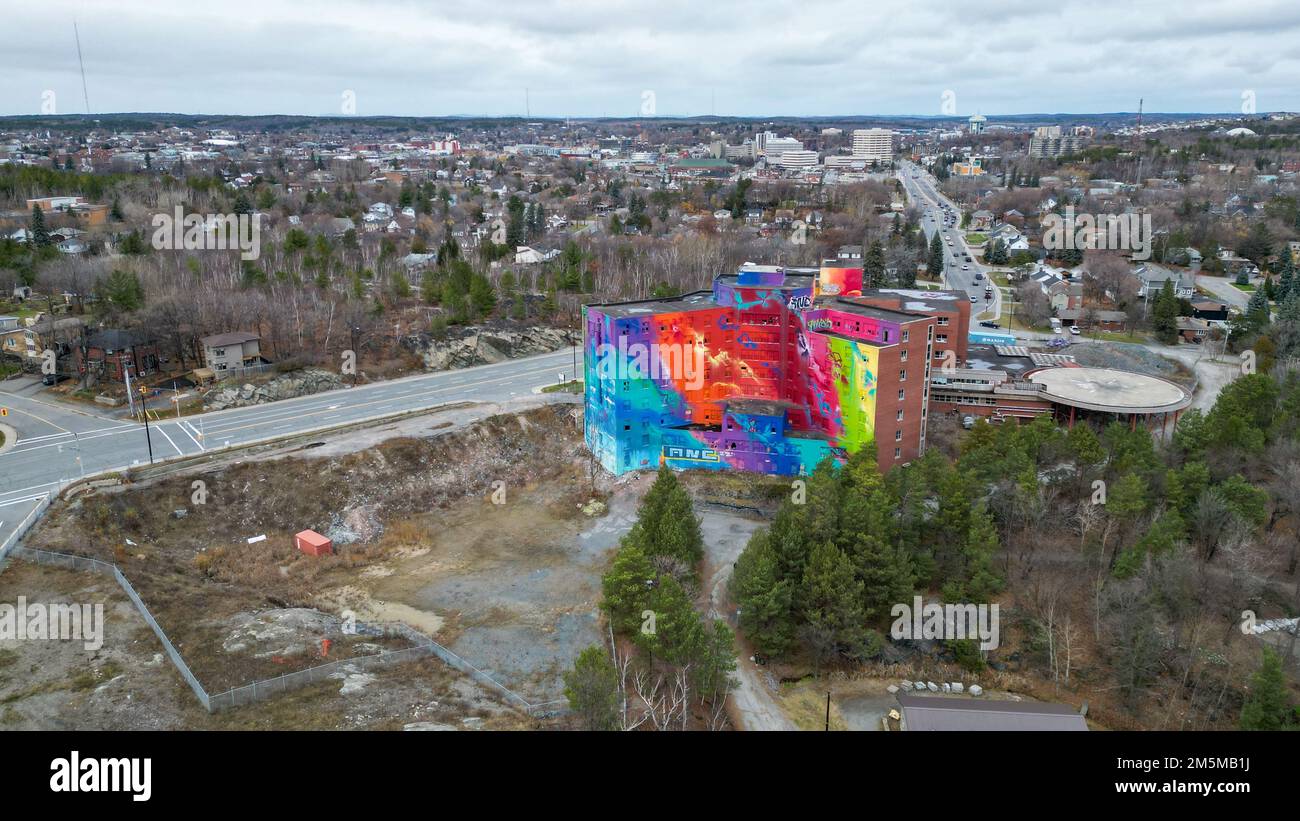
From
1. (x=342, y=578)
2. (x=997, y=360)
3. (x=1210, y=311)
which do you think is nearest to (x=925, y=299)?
(x=997, y=360)

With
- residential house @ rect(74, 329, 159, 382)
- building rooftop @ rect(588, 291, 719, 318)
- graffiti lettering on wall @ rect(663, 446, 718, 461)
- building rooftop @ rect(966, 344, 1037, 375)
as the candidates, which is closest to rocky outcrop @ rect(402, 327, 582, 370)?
residential house @ rect(74, 329, 159, 382)

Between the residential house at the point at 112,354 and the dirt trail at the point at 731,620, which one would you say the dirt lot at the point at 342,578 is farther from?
the residential house at the point at 112,354

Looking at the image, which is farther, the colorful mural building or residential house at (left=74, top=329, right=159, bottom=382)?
residential house at (left=74, top=329, right=159, bottom=382)

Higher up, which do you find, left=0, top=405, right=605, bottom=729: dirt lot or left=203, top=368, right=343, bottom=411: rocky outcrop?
left=203, top=368, right=343, bottom=411: rocky outcrop

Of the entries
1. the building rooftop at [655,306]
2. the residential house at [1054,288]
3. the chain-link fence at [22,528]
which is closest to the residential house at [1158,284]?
the residential house at [1054,288]

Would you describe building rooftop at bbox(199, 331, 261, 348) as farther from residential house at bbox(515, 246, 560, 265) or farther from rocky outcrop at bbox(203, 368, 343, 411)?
residential house at bbox(515, 246, 560, 265)

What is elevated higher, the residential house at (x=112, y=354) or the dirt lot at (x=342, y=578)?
the residential house at (x=112, y=354)

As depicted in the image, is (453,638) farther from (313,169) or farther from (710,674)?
(313,169)
